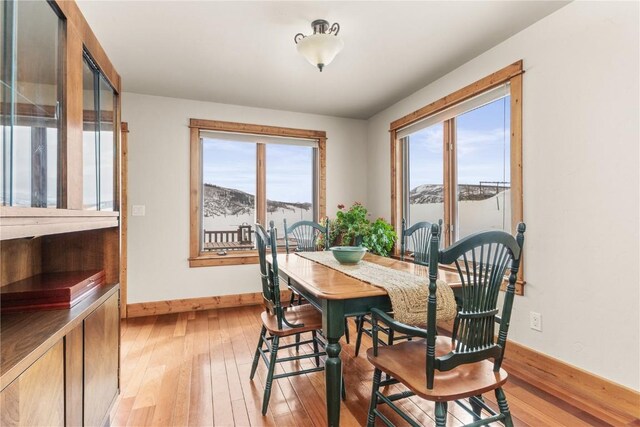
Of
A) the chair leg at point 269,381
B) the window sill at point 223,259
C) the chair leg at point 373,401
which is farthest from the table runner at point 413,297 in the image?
the window sill at point 223,259

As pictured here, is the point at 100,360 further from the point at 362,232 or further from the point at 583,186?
the point at 583,186

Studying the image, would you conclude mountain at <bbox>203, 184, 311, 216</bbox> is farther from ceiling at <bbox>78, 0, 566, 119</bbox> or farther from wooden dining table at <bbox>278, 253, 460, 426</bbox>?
wooden dining table at <bbox>278, 253, 460, 426</bbox>

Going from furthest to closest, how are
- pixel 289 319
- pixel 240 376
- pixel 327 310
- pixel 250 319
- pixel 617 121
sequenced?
pixel 250 319 < pixel 240 376 < pixel 289 319 < pixel 617 121 < pixel 327 310

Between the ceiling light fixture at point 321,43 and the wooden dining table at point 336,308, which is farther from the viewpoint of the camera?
the ceiling light fixture at point 321,43

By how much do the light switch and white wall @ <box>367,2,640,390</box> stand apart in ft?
12.1

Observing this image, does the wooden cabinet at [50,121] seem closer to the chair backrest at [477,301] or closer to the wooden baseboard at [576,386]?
the chair backrest at [477,301]

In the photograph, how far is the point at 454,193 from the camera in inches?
125

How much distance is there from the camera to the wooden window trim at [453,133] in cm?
241

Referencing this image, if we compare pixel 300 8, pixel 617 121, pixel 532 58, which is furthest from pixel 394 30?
pixel 617 121

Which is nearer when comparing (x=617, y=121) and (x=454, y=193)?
(x=617, y=121)

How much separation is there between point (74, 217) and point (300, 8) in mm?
1782

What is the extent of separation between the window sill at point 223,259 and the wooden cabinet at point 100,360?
2.08 m

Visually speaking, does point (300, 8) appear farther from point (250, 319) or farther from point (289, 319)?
point (250, 319)

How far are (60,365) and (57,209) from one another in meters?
0.53
